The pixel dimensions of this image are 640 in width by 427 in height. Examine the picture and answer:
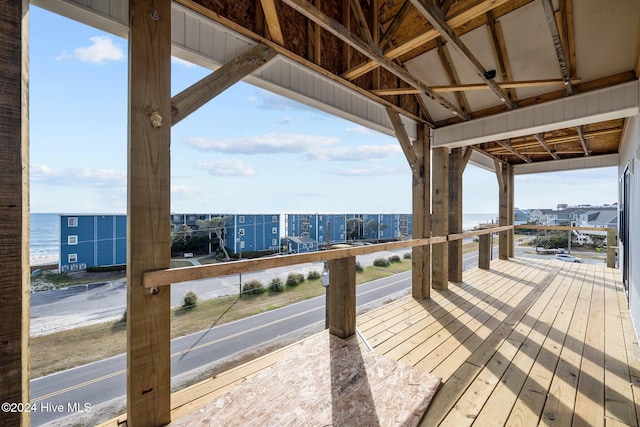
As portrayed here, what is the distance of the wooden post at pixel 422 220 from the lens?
394 centimetres

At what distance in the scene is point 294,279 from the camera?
37.4ft

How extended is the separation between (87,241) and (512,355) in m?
11.2

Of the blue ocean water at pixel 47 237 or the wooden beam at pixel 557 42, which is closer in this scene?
the wooden beam at pixel 557 42

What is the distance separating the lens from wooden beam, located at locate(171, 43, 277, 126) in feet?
5.47

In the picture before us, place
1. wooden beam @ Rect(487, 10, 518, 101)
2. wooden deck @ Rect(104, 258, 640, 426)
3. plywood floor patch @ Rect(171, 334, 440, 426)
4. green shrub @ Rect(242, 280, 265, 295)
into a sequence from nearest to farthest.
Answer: plywood floor patch @ Rect(171, 334, 440, 426), wooden deck @ Rect(104, 258, 640, 426), wooden beam @ Rect(487, 10, 518, 101), green shrub @ Rect(242, 280, 265, 295)

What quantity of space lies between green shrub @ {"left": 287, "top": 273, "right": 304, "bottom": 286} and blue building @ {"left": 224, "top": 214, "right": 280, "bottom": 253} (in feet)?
13.2

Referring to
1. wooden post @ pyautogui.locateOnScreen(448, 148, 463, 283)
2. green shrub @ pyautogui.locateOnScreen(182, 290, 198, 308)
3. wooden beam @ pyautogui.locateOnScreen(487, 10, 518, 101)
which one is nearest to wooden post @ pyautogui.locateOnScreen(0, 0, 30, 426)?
wooden beam @ pyautogui.locateOnScreen(487, 10, 518, 101)

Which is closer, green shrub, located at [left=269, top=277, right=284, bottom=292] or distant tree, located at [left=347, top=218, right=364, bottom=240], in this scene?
green shrub, located at [left=269, top=277, right=284, bottom=292]

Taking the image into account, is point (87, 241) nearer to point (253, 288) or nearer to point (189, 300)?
point (189, 300)

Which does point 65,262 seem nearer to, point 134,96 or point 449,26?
point 134,96

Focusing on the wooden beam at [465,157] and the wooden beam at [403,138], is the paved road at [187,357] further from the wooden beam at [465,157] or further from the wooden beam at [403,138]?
the wooden beam at [465,157]

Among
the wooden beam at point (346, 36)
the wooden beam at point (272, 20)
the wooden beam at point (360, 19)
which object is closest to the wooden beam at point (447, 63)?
the wooden beam at point (346, 36)

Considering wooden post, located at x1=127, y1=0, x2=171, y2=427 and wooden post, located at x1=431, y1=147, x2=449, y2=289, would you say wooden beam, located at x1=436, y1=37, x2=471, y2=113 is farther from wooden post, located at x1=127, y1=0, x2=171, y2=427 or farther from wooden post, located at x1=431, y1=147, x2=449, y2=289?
wooden post, located at x1=127, y1=0, x2=171, y2=427

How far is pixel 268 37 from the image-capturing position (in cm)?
218
